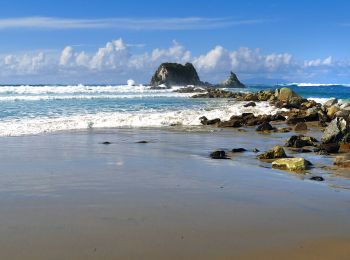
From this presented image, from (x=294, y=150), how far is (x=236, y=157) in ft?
7.44

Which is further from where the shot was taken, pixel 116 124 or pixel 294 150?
pixel 116 124

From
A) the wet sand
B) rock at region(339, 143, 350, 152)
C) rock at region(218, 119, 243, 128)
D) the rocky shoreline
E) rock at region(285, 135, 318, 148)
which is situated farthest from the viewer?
rock at region(218, 119, 243, 128)

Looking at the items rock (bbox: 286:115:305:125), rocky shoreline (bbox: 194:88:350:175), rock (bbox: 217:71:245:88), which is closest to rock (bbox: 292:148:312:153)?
rocky shoreline (bbox: 194:88:350:175)

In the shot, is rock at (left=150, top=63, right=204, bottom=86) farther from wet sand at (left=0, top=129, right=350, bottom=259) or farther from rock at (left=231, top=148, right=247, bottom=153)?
wet sand at (left=0, top=129, right=350, bottom=259)

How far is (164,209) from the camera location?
19.4 ft

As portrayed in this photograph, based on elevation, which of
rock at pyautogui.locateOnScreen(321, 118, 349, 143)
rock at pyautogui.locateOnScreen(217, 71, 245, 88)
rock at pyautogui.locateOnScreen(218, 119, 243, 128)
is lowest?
rock at pyautogui.locateOnScreen(218, 119, 243, 128)

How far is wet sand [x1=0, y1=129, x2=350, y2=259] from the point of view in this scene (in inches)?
179

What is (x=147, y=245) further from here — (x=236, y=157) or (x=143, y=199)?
(x=236, y=157)

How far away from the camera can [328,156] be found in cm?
1144

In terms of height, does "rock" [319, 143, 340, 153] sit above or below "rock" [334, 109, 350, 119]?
below

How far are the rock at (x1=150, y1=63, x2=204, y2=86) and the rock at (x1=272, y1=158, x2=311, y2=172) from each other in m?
103

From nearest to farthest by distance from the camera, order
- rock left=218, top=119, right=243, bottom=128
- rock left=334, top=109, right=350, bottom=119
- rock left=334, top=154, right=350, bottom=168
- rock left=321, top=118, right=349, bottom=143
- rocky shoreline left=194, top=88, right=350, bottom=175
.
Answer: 1. rocky shoreline left=194, top=88, right=350, bottom=175
2. rock left=334, top=154, right=350, bottom=168
3. rock left=321, top=118, right=349, bottom=143
4. rock left=218, top=119, right=243, bottom=128
5. rock left=334, top=109, right=350, bottom=119

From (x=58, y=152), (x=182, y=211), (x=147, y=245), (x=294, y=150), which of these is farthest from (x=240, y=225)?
(x=294, y=150)

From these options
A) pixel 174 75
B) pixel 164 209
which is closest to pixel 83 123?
pixel 164 209
